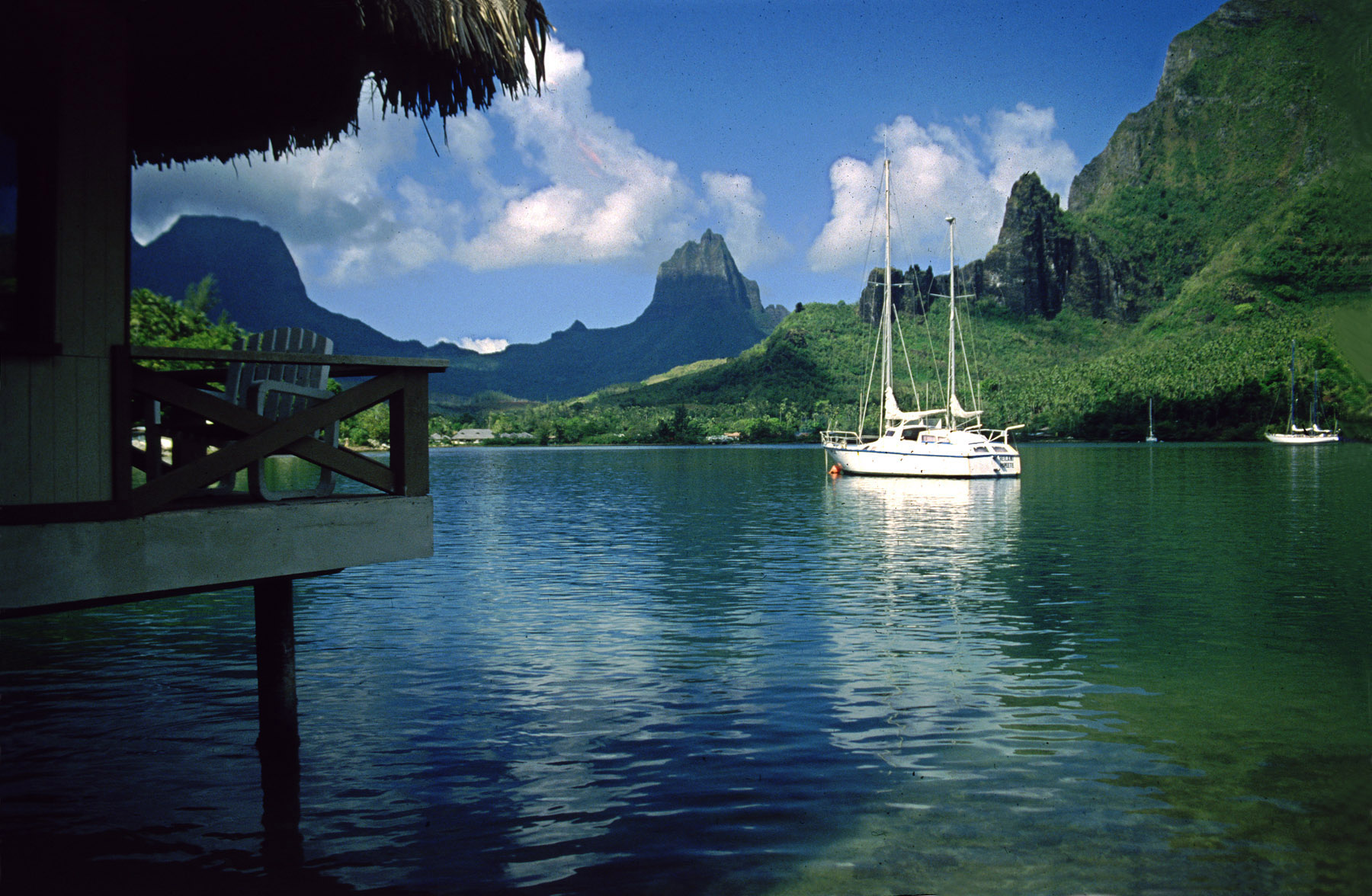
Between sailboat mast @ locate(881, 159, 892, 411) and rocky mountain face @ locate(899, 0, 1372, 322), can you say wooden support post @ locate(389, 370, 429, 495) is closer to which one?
sailboat mast @ locate(881, 159, 892, 411)

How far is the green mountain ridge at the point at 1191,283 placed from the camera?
5.06 feet

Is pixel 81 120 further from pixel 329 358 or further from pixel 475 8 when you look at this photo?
pixel 475 8

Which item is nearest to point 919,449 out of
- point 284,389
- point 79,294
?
point 284,389

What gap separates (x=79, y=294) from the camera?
4.56 meters

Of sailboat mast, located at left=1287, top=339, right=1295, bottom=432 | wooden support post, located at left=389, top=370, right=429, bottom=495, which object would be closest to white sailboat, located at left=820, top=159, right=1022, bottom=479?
wooden support post, located at left=389, top=370, right=429, bottom=495

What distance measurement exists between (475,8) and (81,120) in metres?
2.29

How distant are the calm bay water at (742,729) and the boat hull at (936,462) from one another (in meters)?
25.7

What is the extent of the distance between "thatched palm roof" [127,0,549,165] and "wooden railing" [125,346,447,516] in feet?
5.72

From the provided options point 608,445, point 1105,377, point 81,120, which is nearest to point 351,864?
point 81,120

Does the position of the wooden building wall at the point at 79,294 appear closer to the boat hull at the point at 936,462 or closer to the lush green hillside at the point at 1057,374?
the boat hull at the point at 936,462

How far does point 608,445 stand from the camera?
13975 centimetres

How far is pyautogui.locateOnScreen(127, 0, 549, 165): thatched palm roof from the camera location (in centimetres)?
547

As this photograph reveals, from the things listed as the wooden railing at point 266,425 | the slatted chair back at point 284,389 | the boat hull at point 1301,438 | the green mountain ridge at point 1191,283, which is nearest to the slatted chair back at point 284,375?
the slatted chair back at point 284,389

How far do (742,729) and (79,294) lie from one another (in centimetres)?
549
